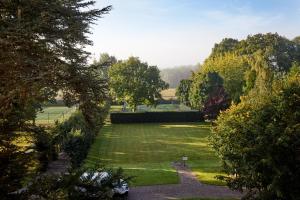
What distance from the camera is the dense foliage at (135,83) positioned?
63.2 meters

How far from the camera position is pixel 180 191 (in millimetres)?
22359

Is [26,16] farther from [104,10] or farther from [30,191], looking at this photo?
[30,191]

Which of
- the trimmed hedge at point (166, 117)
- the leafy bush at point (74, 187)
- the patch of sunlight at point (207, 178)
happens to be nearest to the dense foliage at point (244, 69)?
the trimmed hedge at point (166, 117)

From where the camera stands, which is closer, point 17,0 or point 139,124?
point 17,0

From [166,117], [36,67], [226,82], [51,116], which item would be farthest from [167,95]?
[36,67]

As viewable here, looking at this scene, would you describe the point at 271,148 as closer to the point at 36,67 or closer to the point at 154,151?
the point at 36,67

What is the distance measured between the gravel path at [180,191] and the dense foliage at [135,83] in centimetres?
3890

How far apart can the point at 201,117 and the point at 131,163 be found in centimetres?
3051

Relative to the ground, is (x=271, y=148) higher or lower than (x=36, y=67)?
lower

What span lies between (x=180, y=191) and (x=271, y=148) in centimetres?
890

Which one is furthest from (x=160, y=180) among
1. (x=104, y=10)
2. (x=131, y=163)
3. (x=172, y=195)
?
(x=104, y=10)

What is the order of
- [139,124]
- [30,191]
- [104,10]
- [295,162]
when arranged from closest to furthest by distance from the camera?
[30,191], [104,10], [295,162], [139,124]

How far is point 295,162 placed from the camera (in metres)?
14.5

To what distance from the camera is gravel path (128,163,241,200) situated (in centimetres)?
2139
